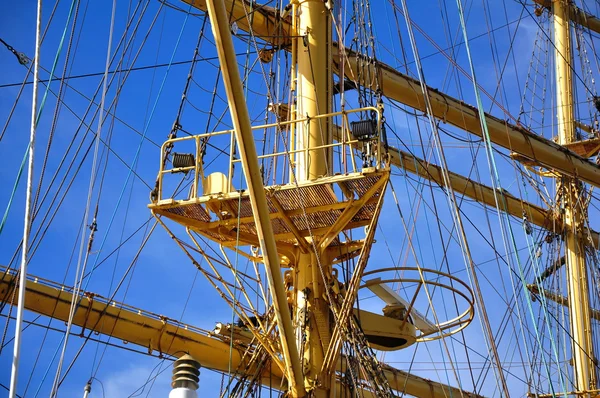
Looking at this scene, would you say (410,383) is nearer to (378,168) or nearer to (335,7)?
(335,7)

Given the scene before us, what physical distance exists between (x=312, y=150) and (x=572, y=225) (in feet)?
53.0

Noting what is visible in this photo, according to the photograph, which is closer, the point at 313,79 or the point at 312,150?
the point at 312,150

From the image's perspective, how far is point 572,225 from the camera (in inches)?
1107

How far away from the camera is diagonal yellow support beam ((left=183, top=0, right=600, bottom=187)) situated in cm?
1970

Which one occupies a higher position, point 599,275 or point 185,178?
point 599,275

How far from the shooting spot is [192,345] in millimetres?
18578

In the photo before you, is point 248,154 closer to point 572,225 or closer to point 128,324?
point 128,324

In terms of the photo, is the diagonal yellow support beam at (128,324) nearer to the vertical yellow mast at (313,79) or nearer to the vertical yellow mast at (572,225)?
the vertical yellow mast at (313,79)

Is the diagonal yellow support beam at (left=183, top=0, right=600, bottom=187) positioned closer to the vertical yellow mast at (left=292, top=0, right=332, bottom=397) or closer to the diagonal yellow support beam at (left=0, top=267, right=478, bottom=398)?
the vertical yellow mast at (left=292, top=0, right=332, bottom=397)

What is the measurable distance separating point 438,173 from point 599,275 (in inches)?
235

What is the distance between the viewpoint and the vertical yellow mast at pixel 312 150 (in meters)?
13.0

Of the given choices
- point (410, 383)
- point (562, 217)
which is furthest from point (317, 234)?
point (562, 217)

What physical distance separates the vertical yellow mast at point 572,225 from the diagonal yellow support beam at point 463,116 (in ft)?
4.57

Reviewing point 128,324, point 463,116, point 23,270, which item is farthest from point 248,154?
point 463,116
